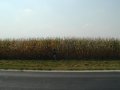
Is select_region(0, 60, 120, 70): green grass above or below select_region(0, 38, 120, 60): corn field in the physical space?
below

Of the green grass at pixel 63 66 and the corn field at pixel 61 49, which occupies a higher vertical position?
the corn field at pixel 61 49

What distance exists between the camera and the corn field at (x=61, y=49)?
2897 cm

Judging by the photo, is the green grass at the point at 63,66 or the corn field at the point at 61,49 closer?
the green grass at the point at 63,66

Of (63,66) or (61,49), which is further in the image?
(61,49)

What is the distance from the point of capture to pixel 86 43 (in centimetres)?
3025

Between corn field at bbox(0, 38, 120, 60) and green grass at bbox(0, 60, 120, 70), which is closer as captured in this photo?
green grass at bbox(0, 60, 120, 70)

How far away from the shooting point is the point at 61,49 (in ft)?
96.5

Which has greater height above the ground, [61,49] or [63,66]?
[61,49]

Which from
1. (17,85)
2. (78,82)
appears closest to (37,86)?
(17,85)

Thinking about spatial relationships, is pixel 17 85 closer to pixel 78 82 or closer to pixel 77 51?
pixel 78 82

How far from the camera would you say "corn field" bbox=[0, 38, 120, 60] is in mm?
28969

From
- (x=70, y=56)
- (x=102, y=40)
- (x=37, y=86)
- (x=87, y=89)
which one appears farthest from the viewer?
(x=102, y=40)

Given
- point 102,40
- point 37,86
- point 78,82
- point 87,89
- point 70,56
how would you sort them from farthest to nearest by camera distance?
point 102,40, point 70,56, point 78,82, point 37,86, point 87,89

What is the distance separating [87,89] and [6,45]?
19.7 metres
